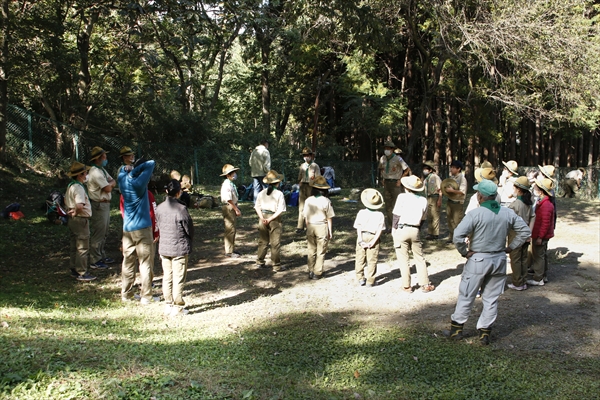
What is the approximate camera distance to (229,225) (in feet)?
33.6

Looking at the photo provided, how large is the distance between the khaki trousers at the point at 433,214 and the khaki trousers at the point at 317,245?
3.95m

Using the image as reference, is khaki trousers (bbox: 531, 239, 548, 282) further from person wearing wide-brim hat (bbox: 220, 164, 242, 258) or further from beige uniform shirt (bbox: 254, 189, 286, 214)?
person wearing wide-brim hat (bbox: 220, 164, 242, 258)

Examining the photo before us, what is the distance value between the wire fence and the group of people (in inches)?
302

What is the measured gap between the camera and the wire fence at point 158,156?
17031mm

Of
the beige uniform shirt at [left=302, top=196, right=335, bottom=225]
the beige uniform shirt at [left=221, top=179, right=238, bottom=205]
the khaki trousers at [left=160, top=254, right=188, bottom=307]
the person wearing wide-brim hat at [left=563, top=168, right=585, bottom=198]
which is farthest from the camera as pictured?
the person wearing wide-brim hat at [left=563, top=168, right=585, bottom=198]

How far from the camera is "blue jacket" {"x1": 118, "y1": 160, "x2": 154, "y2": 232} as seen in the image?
23.8 ft

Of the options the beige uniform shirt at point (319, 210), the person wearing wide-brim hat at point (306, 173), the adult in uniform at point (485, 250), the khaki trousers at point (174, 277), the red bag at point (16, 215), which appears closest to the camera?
the adult in uniform at point (485, 250)

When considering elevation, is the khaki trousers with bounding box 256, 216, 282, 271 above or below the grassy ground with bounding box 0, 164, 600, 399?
above

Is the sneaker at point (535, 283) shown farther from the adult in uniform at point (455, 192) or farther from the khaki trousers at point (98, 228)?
the khaki trousers at point (98, 228)

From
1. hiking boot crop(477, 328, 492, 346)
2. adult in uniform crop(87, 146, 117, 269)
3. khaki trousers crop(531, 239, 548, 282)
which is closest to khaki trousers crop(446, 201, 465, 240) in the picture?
khaki trousers crop(531, 239, 548, 282)

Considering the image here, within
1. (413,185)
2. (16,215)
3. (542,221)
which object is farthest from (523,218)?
(16,215)

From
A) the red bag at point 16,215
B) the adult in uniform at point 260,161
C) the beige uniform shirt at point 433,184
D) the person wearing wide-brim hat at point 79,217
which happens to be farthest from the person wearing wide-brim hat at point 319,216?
the red bag at point 16,215

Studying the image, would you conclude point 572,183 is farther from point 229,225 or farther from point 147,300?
point 147,300

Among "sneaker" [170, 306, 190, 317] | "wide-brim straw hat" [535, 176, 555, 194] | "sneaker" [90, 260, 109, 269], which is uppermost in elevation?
"wide-brim straw hat" [535, 176, 555, 194]
